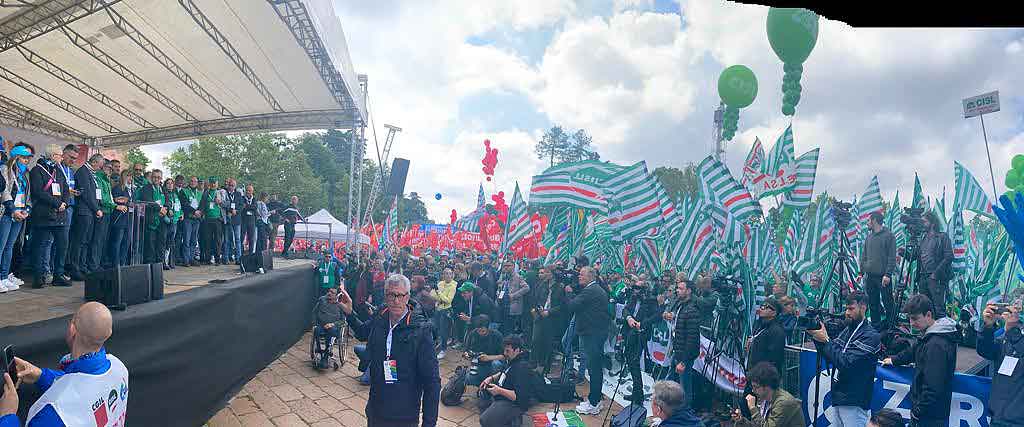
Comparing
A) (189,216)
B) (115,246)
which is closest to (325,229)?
(189,216)

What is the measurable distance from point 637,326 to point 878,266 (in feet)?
10.8

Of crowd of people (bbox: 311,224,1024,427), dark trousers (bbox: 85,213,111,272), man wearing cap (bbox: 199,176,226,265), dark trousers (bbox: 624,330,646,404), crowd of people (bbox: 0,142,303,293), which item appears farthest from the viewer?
man wearing cap (bbox: 199,176,226,265)

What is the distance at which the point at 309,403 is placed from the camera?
6812mm

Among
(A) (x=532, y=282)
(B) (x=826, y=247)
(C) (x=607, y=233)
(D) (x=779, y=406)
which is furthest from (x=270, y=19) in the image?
(B) (x=826, y=247)

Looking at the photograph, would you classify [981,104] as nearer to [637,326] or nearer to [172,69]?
[637,326]

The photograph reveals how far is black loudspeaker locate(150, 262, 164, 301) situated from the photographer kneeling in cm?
348

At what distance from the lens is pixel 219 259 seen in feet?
33.1

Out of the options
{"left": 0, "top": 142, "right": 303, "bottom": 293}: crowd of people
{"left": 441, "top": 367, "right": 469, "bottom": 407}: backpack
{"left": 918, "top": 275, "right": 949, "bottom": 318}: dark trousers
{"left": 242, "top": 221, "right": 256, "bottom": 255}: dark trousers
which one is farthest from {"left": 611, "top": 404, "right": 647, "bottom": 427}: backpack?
{"left": 242, "top": 221, "right": 256, "bottom": 255}: dark trousers

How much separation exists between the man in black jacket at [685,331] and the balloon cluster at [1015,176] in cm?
1092

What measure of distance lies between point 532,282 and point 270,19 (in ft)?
22.4

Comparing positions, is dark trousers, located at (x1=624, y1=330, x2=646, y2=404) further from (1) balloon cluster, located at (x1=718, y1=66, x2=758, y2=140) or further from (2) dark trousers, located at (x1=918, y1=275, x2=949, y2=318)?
(1) balloon cluster, located at (x1=718, y1=66, x2=758, y2=140)

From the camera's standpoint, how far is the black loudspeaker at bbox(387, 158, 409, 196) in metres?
17.0

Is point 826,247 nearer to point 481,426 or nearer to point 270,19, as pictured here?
point 481,426

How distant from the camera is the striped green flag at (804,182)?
889 centimetres
